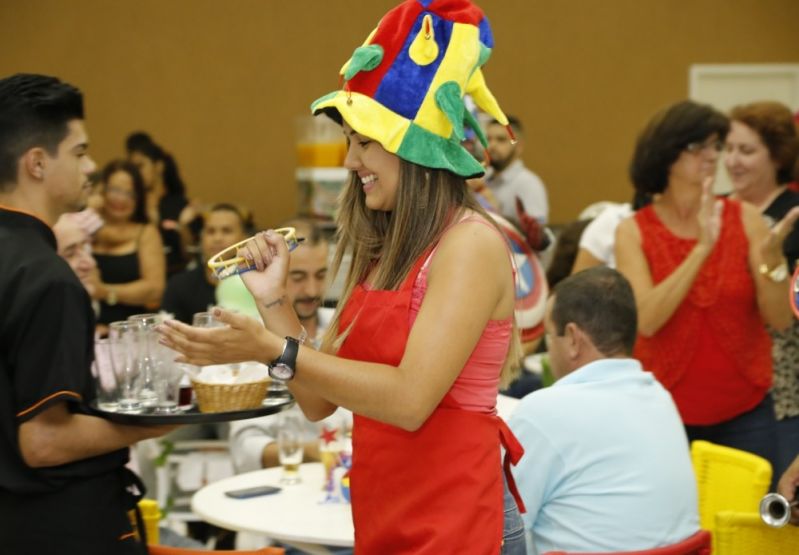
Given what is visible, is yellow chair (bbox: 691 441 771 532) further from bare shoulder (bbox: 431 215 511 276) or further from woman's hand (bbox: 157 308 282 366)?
woman's hand (bbox: 157 308 282 366)

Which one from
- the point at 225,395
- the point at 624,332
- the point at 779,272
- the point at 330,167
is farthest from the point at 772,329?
the point at 330,167

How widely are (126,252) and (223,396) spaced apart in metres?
4.13

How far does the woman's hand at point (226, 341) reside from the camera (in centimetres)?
169

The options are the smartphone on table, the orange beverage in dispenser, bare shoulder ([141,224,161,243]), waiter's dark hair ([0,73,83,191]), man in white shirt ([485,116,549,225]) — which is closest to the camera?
waiter's dark hair ([0,73,83,191])

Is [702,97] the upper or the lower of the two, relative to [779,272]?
upper

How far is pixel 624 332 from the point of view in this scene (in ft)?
8.77

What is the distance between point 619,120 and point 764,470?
7.48m

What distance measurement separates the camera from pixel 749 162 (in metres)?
3.91

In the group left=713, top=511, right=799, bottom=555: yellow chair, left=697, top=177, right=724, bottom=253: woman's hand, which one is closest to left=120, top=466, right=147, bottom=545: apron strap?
left=713, top=511, right=799, bottom=555: yellow chair

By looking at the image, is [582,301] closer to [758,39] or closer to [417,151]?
[417,151]

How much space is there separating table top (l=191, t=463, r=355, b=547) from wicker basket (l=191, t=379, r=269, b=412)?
0.72 metres

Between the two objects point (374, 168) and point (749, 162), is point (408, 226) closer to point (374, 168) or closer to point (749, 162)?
point (374, 168)

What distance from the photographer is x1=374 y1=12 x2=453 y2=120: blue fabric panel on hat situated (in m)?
1.84

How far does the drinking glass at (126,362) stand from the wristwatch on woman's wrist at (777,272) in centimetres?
203
